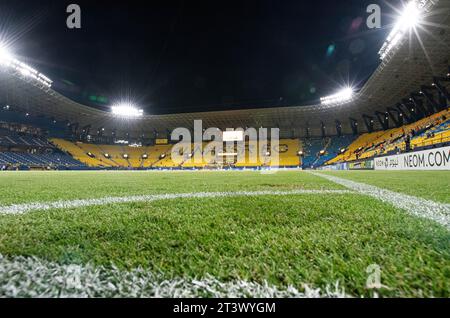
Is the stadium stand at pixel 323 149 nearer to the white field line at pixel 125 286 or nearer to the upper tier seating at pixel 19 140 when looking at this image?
the white field line at pixel 125 286

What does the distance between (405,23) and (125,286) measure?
76.8 feet

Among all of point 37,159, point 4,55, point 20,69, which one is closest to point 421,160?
point 20,69

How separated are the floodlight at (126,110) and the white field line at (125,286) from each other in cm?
4362

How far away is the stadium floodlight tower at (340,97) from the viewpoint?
3212cm

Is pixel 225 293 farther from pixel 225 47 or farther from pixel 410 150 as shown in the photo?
pixel 225 47

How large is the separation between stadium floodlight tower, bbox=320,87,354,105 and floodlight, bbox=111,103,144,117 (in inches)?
1205

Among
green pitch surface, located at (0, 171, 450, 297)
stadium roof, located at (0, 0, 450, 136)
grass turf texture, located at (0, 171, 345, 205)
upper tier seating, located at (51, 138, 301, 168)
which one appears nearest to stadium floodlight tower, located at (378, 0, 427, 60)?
stadium roof, located at (0, 0, 450, 136)

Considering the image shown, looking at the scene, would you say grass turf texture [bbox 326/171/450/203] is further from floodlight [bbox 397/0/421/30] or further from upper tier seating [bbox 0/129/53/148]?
upper tier seating [bbox 0/129/53/148]

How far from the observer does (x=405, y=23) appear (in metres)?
17.0

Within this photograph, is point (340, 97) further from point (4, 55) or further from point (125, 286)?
point (4, 55)

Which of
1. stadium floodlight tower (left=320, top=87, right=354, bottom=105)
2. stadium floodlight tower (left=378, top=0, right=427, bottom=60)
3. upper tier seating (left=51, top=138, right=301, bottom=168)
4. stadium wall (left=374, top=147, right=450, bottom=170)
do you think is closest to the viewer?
stadium wall (left=374, top=147, right=450, bottom=170)

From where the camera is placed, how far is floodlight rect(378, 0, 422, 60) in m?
16.1

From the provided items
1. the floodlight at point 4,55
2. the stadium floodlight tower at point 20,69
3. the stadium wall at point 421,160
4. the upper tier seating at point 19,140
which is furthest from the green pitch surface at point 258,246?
the upper tier seating at point 19,140
